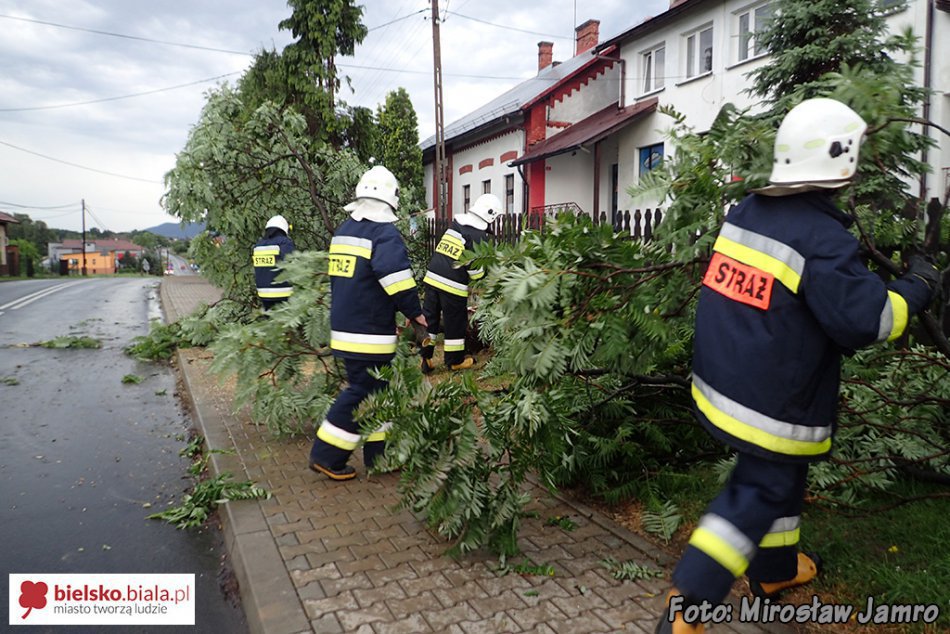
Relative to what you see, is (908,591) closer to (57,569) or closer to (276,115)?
(57,569)

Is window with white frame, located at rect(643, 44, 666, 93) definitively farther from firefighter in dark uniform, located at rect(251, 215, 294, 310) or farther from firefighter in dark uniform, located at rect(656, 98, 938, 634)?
firefighter in dark uniform, located at rect(656, 98, 938, 634)

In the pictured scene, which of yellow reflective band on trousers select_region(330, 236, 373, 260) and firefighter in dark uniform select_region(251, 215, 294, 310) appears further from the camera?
firefighter in dark uniform select_region(251, 215, 294, 310)

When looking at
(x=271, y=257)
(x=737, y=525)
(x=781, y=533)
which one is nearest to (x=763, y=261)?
(x=737, y=525)

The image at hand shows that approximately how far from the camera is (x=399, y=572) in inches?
127

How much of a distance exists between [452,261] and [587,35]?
21.9m

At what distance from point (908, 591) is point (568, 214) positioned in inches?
82.9

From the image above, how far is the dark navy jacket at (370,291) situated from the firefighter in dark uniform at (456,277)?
3.13m

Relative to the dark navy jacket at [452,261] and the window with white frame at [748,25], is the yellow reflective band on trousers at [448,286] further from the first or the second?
the window with white frame at [748,25]

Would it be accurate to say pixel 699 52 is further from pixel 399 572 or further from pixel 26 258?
pixel 26 258

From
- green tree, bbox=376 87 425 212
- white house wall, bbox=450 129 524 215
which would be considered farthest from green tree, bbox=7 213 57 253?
white house wall, bbox=450 129 524 215

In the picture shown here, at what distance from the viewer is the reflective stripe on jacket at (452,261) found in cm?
779

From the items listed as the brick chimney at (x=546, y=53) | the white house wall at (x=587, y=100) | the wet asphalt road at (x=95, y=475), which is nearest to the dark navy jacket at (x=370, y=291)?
the wet asphalt road at (x=95, y=475)

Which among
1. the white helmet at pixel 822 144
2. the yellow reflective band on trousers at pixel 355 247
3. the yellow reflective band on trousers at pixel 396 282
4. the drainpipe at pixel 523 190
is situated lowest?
the yellow reflective band on trousers at pixel 396 282

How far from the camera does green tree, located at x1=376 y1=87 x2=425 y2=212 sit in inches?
1143
